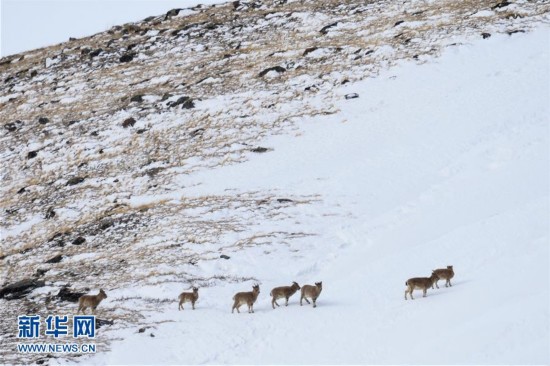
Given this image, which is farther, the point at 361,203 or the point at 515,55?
the point at 515,55

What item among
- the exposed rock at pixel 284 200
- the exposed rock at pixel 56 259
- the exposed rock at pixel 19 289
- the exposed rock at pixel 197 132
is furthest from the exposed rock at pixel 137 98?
the exposed rock at pixel 19 289

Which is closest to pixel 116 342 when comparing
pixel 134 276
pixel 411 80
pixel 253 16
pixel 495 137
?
pixel 134 276

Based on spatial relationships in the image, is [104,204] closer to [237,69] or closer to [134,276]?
[134,276]

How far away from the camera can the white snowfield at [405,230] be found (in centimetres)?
1473

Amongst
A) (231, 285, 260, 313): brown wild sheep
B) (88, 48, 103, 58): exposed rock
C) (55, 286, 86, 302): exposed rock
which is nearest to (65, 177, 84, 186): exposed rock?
(55, 286, 86, 302): exposed rock

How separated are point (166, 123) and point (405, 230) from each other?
639 inches

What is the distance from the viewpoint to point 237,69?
37.9 m

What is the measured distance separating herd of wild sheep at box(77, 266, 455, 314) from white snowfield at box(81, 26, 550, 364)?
288 millimetres

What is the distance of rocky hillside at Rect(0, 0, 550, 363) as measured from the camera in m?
22.6

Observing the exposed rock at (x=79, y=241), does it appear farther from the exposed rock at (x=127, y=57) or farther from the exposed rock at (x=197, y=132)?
the exposed rock at (x=127, y=57)

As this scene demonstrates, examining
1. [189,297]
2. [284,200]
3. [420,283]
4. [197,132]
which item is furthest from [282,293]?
[197,132]

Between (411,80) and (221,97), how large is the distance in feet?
30.7

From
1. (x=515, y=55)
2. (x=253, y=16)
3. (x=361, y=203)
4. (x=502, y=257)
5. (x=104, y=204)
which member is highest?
(x=253, y=16)

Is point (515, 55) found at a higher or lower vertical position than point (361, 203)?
higher
